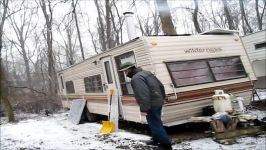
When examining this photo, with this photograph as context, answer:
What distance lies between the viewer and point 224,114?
7258 millimetres

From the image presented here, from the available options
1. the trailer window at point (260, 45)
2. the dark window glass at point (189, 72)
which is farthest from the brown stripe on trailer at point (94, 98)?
the trailer window at point (260, 45)

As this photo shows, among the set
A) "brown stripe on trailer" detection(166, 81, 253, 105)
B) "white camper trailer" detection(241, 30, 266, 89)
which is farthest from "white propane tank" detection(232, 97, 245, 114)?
"white camper trailer" detection(241, 30, 266, 89)

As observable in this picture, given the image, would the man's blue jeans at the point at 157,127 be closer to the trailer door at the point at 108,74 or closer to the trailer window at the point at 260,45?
the trailer door at the point at 108,74

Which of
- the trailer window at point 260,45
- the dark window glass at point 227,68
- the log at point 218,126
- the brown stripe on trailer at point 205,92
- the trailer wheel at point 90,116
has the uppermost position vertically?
the trailer window at point 260,45

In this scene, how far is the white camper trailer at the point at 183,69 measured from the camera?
318 inches

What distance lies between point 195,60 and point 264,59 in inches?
285

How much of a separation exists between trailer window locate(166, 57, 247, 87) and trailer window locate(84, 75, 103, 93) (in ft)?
11.1

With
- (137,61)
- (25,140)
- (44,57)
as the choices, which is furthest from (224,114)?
(44,57)

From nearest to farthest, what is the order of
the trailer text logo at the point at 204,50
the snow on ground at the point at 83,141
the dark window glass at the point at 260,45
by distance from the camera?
the snow on ground at the point at 83,141 < the trailer text logo at the point at 204,50 < the dark window glass at the point at 260,45

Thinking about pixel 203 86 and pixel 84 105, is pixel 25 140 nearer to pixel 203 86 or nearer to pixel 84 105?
pixel 84 105

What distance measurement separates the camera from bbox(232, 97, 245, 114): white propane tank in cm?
Answer: 810

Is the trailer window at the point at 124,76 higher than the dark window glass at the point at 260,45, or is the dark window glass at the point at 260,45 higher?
the dark window glass at the point at 260,45

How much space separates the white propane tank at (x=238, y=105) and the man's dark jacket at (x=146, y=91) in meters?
2.49

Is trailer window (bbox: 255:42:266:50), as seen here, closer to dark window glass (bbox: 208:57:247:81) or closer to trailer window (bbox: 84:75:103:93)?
dark window glass (bbox: 208:57:247:81)
